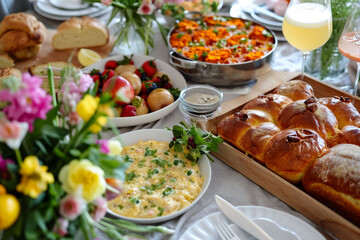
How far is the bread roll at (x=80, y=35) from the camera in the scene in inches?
91.9

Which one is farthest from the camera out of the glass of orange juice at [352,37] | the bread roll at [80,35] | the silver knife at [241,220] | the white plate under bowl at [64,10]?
the white plate under bowl at [64,10]

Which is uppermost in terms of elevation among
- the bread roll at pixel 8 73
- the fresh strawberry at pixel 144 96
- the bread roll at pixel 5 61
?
the bread roll at pixel 8 73

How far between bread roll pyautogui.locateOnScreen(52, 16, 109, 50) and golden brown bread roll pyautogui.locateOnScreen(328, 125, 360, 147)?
149cm

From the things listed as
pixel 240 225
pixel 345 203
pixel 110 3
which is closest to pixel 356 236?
pixel 345 203

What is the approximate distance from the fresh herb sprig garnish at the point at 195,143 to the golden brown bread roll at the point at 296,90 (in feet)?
1.42

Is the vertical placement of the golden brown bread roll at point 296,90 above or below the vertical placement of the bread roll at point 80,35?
above

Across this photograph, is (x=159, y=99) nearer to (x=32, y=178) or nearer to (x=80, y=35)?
(x=80, y=35)

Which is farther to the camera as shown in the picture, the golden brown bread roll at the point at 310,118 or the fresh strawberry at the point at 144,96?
the fresh strawberry at the point at 144,96

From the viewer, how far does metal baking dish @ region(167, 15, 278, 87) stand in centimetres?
189

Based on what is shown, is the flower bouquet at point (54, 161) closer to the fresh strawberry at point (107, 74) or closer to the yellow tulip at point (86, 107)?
the yellow tulip at point (86, 107)

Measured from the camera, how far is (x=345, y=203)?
119 centimetres

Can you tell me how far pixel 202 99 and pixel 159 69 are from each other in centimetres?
44

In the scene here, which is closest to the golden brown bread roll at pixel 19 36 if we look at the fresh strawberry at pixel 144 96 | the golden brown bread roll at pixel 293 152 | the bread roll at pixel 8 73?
the bread roll at pixel 8 73

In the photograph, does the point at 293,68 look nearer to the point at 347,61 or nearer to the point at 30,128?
the point at 347,61
